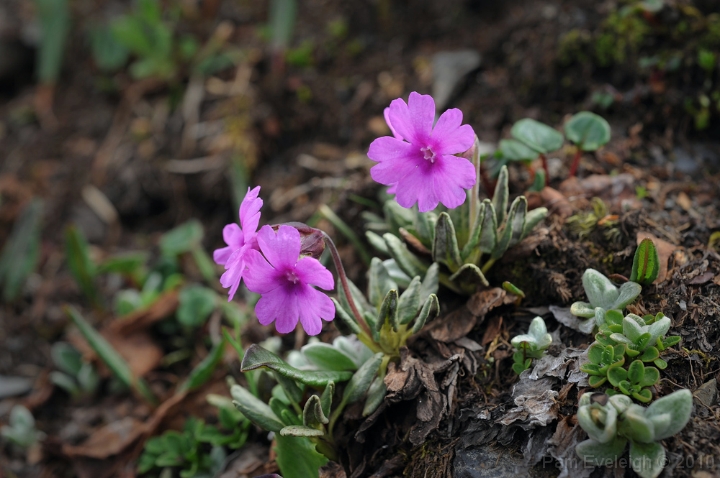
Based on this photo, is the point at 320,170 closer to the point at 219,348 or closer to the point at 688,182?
the point at 219,348

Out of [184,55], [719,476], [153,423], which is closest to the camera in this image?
[719,476]

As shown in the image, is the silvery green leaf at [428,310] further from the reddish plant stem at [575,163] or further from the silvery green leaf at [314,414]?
the reddish plant stem at [575,163]

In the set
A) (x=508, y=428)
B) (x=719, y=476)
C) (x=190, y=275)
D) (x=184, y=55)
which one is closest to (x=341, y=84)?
(x=184, y=55)

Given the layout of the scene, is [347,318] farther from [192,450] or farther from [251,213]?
[192,450]

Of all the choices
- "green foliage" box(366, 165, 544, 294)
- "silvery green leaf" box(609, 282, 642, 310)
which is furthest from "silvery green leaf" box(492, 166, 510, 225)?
"silvery green leaf" box(609, 282, 642, 310)

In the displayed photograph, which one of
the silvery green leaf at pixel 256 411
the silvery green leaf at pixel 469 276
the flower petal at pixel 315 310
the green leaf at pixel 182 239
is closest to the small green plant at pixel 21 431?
the green leaf at pixel 182 239

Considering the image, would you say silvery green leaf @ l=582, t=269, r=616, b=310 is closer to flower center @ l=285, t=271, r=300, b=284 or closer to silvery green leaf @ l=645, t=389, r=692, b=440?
silvery green leaf @ l=645, t=389, r=692, b=440
